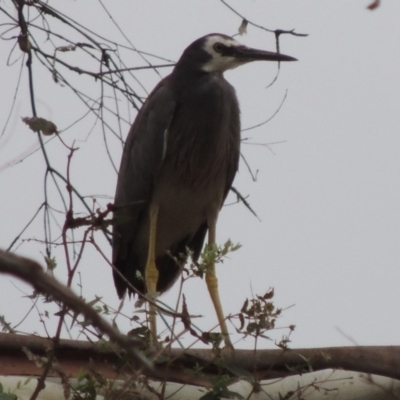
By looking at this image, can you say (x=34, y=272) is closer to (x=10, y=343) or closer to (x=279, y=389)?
(x=10, y=343)

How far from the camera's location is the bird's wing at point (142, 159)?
3.62m

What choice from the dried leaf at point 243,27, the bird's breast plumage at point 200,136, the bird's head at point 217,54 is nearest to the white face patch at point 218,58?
the bird's head at point 217,54

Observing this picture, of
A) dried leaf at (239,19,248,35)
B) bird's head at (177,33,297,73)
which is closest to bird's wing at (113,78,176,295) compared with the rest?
bird's head at (177,33,297,73)

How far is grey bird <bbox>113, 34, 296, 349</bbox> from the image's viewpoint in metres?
3.65

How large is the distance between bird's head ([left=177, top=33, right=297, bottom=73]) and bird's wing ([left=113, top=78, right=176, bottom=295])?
19 centimetres

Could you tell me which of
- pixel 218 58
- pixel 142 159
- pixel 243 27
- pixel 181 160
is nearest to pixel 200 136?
pixel 181 160

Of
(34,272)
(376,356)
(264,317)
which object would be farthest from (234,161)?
(34,272)

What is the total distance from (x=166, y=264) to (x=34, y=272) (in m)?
3.44

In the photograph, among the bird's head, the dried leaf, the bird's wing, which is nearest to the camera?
the dried leaf

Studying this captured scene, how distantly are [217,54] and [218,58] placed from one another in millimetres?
21

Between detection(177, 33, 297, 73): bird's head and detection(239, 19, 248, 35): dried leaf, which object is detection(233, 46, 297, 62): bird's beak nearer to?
detection(177, 33, 297, 73): bird's head

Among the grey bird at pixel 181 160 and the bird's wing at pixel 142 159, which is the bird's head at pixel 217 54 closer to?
the grey bird at pixel 181 160

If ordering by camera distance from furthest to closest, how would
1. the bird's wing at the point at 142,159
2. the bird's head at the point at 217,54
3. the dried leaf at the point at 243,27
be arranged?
the bird's head at the point at 217,54 < the bird's wing at the point at 142,159 < the dried leaf at the point at 243,27

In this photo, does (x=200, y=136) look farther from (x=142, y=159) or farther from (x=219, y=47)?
(x=219, y=47)
